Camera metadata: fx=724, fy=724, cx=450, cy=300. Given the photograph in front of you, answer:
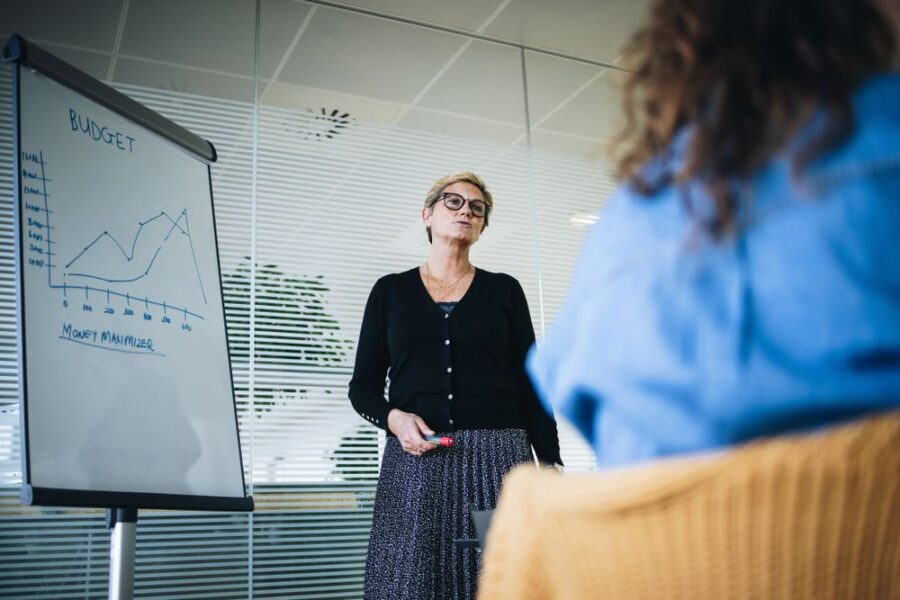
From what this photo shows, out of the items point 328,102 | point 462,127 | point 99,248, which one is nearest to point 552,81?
point 462,127

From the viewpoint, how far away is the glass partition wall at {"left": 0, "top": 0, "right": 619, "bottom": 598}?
101 inches

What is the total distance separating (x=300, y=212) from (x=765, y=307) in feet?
9.08

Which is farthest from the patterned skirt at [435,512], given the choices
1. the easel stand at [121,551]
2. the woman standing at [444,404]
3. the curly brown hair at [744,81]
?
the curly brown hair at [744,81]

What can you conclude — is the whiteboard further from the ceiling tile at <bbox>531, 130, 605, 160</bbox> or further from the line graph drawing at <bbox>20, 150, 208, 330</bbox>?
the ceiling tile at <bbox>531, 130, 605, 160</bbox>

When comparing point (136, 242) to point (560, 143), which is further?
point (560, 143)

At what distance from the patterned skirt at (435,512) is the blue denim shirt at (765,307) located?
154 centimetres

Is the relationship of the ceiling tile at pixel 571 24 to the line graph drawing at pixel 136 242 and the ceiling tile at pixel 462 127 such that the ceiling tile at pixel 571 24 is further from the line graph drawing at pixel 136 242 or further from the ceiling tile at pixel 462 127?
the line graph drawing at pixel 136 242

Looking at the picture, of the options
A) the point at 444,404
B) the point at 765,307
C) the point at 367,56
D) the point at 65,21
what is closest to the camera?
the point at 765,307

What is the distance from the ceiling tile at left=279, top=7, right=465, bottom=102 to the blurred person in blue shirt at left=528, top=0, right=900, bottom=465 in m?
2.79

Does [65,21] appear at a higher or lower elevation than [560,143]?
higher

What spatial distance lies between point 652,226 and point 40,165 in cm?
160

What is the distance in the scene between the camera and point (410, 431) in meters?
2.06

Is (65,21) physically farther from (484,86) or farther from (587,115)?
(587,115)

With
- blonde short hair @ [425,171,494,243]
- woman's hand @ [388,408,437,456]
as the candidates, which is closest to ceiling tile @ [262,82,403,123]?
blonde short hair @ [425,171,494,243]
